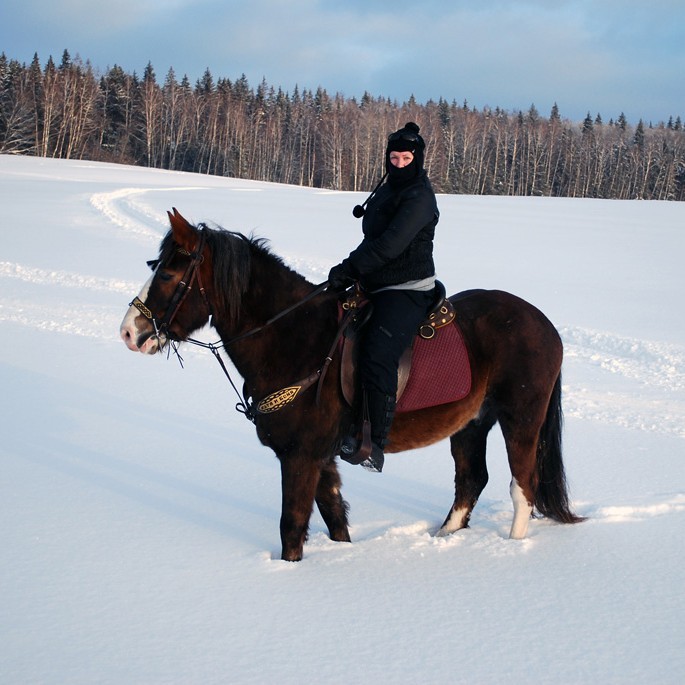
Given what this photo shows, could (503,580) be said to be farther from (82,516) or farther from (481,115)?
(481,115)

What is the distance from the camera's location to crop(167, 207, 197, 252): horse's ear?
3.36 m

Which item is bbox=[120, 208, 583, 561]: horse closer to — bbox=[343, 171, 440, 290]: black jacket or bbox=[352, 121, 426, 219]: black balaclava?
bbox=[343, 171, 440, 290]: black jacket

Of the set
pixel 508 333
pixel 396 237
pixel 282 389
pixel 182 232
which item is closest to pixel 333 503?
pixel 282 389

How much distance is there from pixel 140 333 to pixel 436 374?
161 centimetres

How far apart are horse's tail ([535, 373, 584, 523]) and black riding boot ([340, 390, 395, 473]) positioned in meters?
1.10

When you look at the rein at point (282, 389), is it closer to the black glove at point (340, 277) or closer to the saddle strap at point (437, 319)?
the black glove at point (340, 277)

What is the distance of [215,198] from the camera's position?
30.8 meters

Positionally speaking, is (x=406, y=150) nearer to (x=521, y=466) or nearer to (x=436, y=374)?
(x=436, y=374)

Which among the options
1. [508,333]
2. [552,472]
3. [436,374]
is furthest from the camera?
[552,472]

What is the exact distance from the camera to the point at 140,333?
3.42m

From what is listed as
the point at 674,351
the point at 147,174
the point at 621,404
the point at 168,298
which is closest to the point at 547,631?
the point at 168,298

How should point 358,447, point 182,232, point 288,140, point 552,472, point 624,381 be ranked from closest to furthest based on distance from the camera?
1. point 182,232
2. point 358,447
3. point 552,472
4. point 624,381
5. point 288,140

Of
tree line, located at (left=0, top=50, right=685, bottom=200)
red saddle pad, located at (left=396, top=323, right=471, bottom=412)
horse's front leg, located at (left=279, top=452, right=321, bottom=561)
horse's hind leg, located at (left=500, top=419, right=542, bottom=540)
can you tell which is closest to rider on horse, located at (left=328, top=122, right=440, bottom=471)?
red saddle pad, located at (left=396, top=323, right=471, bottom=412)

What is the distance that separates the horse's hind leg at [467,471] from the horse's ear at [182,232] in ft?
6.72
